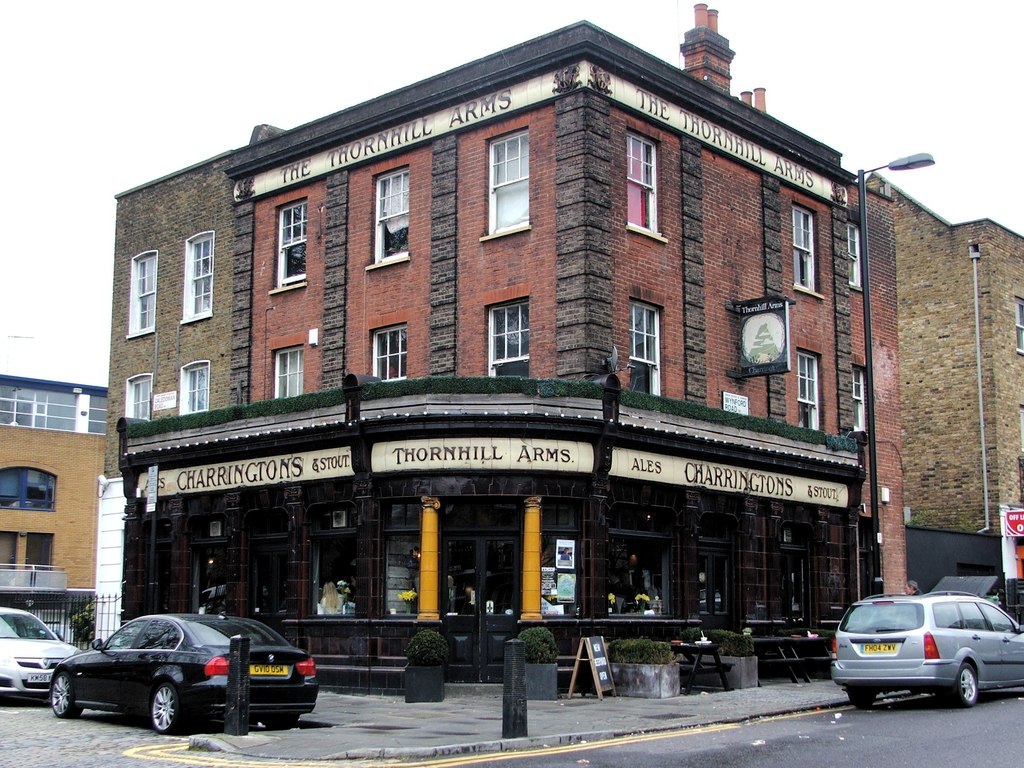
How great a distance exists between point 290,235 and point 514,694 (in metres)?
15.1

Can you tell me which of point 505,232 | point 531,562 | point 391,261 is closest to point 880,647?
point 531,562

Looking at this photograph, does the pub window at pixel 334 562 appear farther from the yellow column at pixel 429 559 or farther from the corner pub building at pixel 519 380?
the yellow column at pixel 429 559

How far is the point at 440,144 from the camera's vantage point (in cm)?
2384

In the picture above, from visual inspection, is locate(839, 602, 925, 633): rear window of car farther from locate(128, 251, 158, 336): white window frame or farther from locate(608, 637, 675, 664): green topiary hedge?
locate(128, 251, 158, 336): white window frame

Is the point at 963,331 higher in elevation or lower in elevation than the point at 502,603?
higher

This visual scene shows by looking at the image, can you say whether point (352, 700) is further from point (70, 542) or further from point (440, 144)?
point (70, 542)

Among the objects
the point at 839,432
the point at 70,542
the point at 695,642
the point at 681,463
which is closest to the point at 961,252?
the point at 839,432

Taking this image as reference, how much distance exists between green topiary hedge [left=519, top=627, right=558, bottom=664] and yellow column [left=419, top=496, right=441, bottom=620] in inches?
66.4

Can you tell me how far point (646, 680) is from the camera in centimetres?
1961

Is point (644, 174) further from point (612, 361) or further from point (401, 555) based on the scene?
point (401, 555)

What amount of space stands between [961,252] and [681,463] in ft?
56.8

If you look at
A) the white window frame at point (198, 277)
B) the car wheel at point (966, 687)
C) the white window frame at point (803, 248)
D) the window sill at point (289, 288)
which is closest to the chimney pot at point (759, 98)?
the white window frame at point (803, 248)

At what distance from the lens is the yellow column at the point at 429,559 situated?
20.4 m

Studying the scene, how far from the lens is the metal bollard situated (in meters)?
14.4
